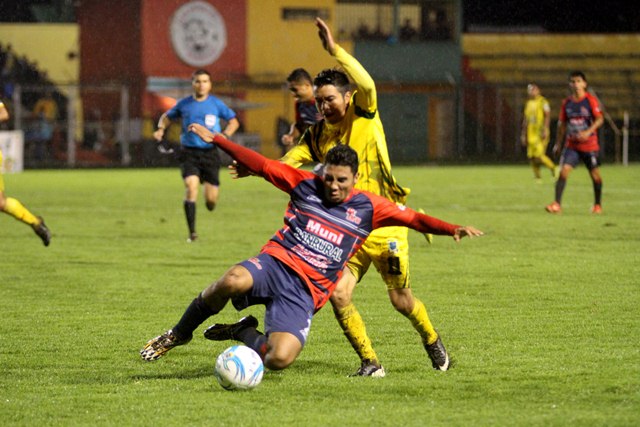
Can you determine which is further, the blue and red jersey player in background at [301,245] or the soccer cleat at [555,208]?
the soccer cleat at [555,208]

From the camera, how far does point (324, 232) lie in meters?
7.02

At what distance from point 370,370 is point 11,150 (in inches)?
1122

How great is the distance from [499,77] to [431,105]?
3.32 meters

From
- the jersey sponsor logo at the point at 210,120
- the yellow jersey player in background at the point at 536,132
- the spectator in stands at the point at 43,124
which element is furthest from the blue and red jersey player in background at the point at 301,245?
the spectator in stands at the point at 43,124

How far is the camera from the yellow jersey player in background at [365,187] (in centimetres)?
735

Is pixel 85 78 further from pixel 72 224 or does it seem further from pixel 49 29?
pixel 72 224

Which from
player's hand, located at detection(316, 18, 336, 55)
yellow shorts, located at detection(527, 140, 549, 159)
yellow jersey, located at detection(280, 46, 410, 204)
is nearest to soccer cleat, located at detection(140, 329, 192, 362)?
yellow jersey, located at detection(280, 46, 410, 204)

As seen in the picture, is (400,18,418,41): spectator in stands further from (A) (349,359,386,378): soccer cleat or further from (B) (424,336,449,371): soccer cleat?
(A) (349,359,386,378): soccer cleat

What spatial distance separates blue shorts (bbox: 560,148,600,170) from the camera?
19.5m

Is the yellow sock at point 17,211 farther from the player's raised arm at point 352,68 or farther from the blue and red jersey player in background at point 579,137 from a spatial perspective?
the blue and red jersey player in background at point 579,137

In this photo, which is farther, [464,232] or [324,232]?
[324,232]

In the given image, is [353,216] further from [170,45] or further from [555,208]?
[170,45]

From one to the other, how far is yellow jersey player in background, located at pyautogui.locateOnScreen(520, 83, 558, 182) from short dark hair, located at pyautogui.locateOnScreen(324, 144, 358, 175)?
21835mm

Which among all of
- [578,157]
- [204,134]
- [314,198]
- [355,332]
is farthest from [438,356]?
[578,157]
